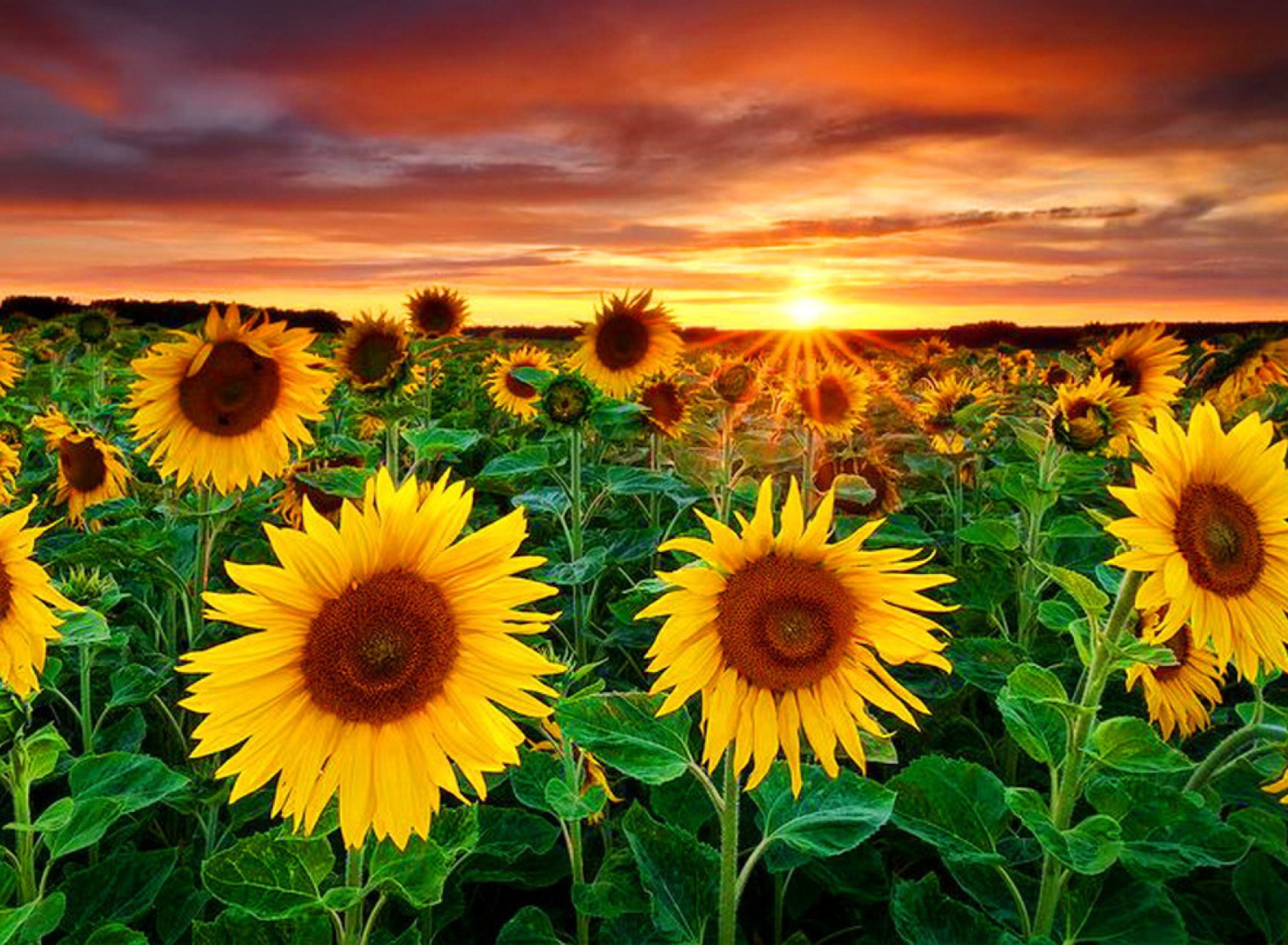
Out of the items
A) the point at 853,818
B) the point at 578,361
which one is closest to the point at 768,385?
the point at 578,361

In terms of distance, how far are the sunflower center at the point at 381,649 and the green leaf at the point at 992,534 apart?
7.03 feet

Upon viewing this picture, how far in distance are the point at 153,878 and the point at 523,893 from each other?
1.07 m

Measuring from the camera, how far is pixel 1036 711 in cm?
240

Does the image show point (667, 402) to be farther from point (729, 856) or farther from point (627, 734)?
point (729, 856)

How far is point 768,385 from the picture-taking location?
6355 mm

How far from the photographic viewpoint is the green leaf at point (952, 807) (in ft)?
7.80

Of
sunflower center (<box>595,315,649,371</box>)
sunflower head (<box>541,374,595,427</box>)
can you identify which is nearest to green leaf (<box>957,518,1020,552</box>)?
sunflower head (<box>541,374,595,427</box>)

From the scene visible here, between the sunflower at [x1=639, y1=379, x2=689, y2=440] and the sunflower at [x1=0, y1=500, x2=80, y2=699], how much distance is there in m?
4.38

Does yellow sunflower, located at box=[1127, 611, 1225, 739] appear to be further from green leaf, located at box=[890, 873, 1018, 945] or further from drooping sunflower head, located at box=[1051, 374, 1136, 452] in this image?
green leaf, located at box=[890, 873, 1018, 945]

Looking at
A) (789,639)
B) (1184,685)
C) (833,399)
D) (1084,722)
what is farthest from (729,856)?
(833,399)

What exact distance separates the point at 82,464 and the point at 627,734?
14.0 feet

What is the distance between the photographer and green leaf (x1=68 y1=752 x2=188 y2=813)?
2451 millimetres

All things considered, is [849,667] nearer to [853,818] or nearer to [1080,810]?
[853,818]

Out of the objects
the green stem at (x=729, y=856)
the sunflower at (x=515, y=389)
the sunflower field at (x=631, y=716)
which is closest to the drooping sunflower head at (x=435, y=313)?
the sunflower at (x=515, y=389)
